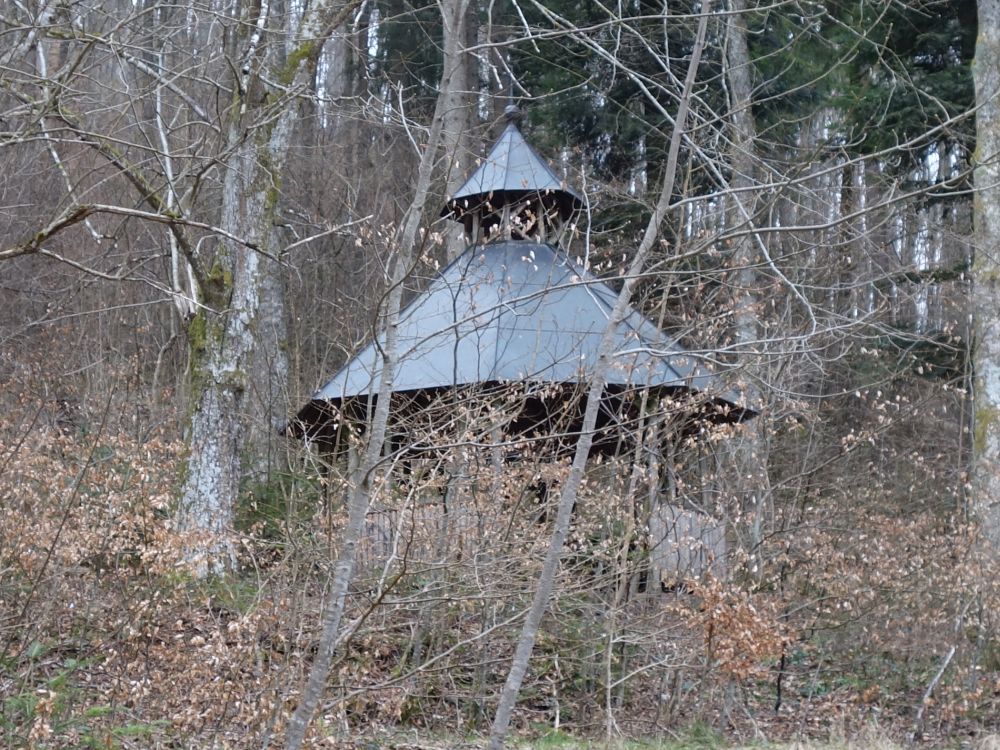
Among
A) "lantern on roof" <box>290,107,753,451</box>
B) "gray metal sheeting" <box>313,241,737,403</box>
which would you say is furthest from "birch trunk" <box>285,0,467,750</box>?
"gray metal sheeting" <box>313,241,737,403</box>

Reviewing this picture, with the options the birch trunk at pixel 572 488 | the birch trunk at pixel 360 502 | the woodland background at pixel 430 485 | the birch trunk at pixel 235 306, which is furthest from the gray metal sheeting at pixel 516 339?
the birch trunk at pixel 360 502

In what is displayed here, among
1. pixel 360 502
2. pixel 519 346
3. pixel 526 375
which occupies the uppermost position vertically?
pixel 519 346

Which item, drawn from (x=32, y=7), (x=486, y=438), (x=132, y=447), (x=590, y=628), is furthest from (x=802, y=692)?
(x=32, y=7)

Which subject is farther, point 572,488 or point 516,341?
point 516,341

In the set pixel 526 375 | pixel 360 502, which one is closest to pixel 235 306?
pixel 526 375

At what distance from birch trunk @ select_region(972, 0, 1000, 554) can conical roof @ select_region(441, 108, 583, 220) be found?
4636 mm

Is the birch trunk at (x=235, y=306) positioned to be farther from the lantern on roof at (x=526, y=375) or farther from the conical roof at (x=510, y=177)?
the conical roof at (x=510, y=177)

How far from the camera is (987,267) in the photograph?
1239 cm

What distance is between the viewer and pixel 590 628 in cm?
902

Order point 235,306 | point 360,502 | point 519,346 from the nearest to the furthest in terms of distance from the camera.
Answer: point 360,502 < point 519,346 < point 235,306

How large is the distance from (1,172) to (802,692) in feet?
34.6

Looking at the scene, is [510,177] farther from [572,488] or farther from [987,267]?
[572,488]

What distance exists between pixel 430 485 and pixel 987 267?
26.6 ft

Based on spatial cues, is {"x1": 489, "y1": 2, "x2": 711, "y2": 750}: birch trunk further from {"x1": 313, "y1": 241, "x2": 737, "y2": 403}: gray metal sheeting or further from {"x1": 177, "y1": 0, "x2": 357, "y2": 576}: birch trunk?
{"x1": 177, "y1": 0, "x2": 357, "y2": 576}: birch trunk
